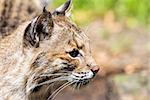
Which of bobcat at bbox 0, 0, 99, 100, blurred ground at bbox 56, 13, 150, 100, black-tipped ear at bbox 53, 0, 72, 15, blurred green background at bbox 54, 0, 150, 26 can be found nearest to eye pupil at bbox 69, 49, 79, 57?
bobcat at bbox 0, 0, 99, 100

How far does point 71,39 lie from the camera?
732cm

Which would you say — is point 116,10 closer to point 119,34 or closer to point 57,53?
point 119,34

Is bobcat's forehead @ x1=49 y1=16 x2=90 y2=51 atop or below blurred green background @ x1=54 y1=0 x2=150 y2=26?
below

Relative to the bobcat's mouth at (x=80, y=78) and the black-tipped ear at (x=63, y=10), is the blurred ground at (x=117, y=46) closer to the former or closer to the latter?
the black-tipped ear at (x=63, y=10)

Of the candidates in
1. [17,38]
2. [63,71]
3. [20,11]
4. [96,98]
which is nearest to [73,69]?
[63,71]

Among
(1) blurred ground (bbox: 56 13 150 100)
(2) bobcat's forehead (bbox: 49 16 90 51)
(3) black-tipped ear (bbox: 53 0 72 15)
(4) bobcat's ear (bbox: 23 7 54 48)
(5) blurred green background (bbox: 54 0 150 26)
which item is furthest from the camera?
(5) blurred green background (bbox: 54 0 150 26)

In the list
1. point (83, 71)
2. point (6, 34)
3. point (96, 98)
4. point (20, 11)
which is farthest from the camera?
point (96, 98)

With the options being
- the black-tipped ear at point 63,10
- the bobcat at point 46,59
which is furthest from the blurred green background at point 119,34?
the bobcat at point 46,59

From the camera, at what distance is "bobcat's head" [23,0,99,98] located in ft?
23.7

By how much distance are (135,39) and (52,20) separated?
5164mm

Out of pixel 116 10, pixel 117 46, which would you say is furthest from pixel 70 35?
pixel 116 10

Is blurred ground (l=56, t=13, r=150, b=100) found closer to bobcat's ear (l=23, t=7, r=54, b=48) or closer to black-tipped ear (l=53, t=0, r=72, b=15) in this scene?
black-tipped ear (l=53, t=0, r=72, b=15)

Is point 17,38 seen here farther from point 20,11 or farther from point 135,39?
point 135,39

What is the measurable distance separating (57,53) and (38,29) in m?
0.26
